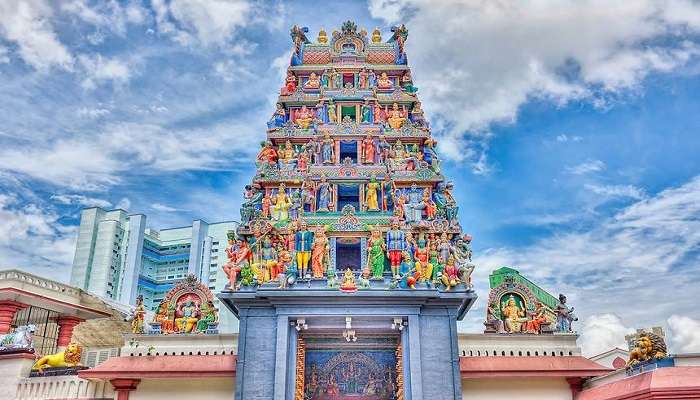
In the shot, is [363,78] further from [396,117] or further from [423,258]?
[423,258]

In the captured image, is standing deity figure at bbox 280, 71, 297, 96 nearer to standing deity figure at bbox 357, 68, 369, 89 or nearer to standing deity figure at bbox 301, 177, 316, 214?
standing deity figure at bbox 357, 68, 369, 89

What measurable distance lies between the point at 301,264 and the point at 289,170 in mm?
4180

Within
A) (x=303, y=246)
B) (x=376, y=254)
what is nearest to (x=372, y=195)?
(x=376, y=254)

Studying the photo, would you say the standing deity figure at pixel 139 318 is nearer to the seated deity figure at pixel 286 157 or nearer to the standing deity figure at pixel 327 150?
the seated deity figure at pixel 286 157

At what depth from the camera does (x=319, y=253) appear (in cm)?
1906

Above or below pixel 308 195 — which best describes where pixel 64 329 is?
below

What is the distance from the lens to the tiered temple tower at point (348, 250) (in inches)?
684

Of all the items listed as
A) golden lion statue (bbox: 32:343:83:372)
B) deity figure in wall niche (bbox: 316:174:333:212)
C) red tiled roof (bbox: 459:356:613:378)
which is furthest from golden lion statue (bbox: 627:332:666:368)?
golden lion statue (bbox: 32:343:83:372)

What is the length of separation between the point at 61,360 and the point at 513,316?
52.0 feet

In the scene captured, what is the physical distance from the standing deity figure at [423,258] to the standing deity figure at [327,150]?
494 centimetres

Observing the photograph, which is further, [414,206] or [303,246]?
[414,206]

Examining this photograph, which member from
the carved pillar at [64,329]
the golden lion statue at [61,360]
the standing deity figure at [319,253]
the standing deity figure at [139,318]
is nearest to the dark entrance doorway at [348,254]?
the standing deity figure at [319,253]

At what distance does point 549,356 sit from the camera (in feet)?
61.3

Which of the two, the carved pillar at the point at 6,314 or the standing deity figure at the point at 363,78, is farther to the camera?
the standing deity figure at the point at 363,78
